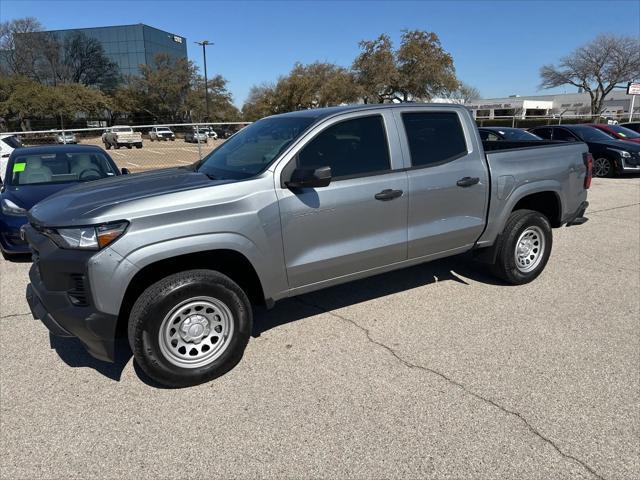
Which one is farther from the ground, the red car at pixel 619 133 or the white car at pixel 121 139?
the white car at pixel 121 139

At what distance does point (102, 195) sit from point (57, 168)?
14.9ft

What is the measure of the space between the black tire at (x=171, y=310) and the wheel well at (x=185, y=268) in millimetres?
125

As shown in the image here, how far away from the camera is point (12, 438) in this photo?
2.72 m

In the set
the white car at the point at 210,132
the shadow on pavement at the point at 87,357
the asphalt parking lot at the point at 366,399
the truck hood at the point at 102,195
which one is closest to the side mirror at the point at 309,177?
the truck hood at the point at 102,195

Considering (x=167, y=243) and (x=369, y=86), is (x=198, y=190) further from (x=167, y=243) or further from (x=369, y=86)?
Answer: (x=369, y=86)

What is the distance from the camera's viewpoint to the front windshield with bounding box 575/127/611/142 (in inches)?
569

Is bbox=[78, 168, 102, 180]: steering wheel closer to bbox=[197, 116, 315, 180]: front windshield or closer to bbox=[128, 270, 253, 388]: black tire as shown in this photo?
bbox=[197, 116, 315, 180]: front windshield

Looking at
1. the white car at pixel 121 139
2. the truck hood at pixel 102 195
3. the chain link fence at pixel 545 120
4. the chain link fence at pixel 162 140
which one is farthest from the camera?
the chain link fence at pixel 545 120

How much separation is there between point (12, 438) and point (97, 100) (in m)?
60.6

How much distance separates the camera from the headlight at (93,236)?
284cm

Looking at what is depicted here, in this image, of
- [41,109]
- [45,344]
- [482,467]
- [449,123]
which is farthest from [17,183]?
[41,109]

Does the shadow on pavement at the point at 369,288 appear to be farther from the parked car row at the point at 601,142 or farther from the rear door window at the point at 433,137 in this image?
the parked car row at the point at 601,142

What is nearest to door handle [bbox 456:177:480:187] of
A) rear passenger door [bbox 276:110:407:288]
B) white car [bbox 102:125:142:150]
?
rear passenger door [bbox 276:110:407:288]

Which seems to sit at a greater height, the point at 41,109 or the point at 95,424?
the point at 41,109
